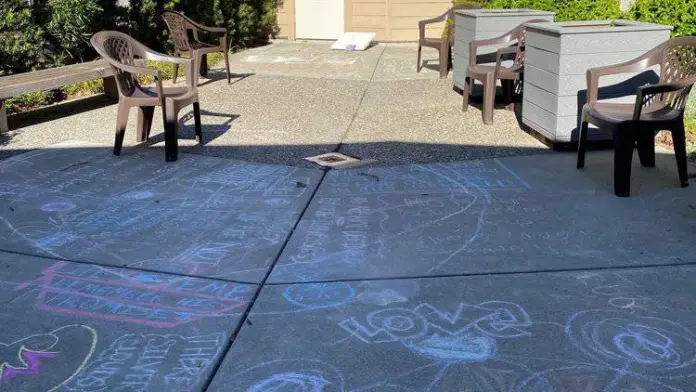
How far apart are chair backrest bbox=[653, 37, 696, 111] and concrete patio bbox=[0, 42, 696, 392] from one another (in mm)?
566

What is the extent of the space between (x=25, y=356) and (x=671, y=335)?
2642 mm

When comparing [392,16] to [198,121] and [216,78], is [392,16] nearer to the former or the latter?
[216,78]

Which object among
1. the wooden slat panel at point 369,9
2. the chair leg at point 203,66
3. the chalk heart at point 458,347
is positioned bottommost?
the chalk heart at point 458,347

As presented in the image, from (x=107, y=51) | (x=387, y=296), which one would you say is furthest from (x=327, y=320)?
(x=107, y=51)

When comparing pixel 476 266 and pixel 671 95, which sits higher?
pixel 671 95

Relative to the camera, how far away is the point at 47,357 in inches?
117

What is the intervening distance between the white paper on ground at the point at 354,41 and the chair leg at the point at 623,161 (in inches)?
350

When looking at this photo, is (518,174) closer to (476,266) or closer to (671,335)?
(476,266)

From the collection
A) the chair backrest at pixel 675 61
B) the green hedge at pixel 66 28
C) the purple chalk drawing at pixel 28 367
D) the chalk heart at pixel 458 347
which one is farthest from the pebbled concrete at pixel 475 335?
the green hedge at pixel 66 28

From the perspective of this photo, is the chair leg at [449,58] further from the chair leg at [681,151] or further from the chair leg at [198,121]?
the chair leg at [681,151]

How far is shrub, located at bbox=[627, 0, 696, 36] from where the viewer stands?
6641 millimetres

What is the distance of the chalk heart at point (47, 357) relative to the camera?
9.19 ft

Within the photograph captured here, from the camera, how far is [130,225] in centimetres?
455

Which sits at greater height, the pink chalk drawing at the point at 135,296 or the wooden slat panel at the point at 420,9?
the wooden slat panel at the point at 420,9
